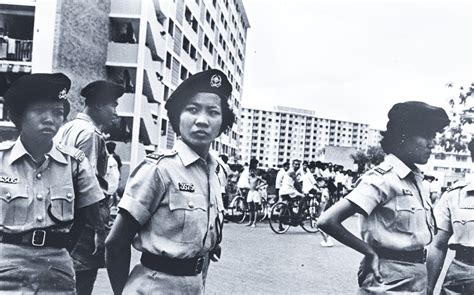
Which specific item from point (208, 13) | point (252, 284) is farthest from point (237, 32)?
point (252, 284)

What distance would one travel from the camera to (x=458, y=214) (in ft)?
9.23

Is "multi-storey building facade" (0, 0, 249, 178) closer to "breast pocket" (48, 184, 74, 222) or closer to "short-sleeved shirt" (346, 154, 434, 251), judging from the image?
"short-sleeved shirt" (346, 154, 434, 251)

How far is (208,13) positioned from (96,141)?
3073cm

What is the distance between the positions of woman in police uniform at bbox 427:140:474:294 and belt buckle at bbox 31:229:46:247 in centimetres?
166

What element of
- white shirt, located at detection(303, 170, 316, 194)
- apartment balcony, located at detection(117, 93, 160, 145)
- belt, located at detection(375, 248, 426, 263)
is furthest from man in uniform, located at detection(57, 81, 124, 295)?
apartment balcony, located at detection(117, 93, 160, 145)

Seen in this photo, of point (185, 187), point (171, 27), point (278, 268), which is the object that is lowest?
point (278, 268)

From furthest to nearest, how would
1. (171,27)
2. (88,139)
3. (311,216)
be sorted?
1. (171,27)
2. (311,216)
3. (88,139)

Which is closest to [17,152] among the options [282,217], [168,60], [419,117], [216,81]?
[216,81]

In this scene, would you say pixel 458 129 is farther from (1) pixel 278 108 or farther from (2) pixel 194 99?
(1) pixel 278 108

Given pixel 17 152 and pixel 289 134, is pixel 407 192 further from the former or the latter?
pixel 289 134

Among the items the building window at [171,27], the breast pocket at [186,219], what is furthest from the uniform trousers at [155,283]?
the building window at [171,27]

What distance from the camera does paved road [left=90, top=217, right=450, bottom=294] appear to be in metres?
5.63

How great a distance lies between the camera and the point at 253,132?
388 feet

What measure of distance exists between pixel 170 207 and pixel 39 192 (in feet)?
1.71
